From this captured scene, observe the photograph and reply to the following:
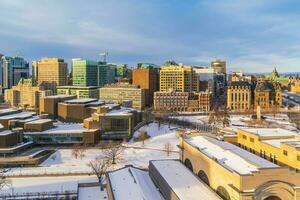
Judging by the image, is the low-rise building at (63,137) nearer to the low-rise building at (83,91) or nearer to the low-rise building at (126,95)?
the low-rise building at (126,95)

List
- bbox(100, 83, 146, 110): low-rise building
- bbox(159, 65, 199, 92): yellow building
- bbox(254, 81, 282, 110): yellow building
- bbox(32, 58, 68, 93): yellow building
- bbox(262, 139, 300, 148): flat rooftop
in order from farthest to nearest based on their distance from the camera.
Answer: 1. bbox(32, 58, 68, 93): yellow building
2. bbox(159, 65, 199, 92): yellow building
3. bbox(254, 81, 282, 110): yellow building
4. bbox(100, 83, 146, 110): low-rise building
5. bbox(262, 139, 300, 148): flat rooftop

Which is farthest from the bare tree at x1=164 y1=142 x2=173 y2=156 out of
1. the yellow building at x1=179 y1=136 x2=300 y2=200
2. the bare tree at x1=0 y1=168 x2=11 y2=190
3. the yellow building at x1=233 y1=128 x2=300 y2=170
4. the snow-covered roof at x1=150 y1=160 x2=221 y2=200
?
the bare tree at x1=0 y1=168 x2=11 y2=190

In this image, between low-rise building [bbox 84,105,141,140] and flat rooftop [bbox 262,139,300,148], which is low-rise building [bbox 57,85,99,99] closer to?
low-rise building [bbox 84,105,141,140]

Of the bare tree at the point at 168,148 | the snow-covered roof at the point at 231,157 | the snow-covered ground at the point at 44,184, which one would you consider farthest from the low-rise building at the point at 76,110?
the snow-covered roof at the point at 231,157

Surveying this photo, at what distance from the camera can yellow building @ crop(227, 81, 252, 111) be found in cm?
14138

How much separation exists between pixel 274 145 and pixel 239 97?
102 meters

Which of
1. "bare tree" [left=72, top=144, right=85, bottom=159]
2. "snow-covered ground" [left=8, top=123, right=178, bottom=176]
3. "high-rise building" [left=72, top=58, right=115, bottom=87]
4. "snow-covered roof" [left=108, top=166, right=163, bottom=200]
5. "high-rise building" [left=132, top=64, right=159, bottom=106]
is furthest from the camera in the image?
"high-rise building" [left=72, top=58, right=115, bottom=87]

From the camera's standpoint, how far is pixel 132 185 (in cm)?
3741

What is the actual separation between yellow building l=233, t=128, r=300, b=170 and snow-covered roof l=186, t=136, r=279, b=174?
3.14 metres

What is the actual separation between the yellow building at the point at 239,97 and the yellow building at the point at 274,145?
→ 90900 mm

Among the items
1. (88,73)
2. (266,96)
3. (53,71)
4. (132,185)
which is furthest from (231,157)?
(53,71)

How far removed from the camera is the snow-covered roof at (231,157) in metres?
33.3

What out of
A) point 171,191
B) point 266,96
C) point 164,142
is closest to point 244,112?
point 266,96

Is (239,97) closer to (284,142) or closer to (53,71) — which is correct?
(53,71)
